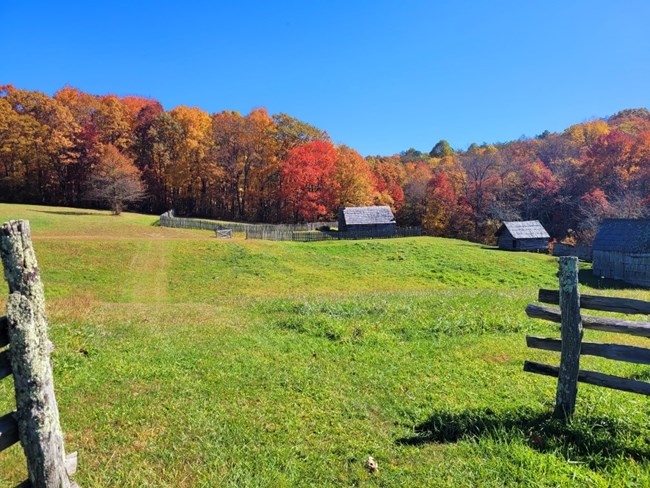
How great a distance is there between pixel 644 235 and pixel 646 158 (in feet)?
105

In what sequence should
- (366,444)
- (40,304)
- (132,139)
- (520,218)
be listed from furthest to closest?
(132,139)
(520,218)
(366,444)
(40,304)

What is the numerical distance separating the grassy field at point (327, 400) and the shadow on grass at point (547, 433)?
0.02 meters

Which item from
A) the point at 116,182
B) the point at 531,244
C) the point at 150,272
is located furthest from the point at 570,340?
the point at 116,182

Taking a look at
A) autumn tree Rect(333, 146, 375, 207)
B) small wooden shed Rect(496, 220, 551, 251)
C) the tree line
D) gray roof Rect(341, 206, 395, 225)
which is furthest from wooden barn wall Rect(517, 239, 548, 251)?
autumn tree Rect(333, 146, 375, 207)

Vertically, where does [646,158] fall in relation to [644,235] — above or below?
above

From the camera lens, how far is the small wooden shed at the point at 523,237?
53981 millimetres

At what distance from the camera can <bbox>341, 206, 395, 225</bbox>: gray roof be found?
190ft

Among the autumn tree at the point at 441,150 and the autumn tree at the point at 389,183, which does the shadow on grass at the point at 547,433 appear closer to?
the autumn tree at the point at 389,183

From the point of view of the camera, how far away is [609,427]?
17.5 ft

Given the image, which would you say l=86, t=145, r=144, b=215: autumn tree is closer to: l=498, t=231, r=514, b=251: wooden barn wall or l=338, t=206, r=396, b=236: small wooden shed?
l=338, t=206, r=396, b=236: small wooden shed

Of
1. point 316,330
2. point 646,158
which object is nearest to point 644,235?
point 646,158

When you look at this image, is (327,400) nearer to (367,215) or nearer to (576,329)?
(576,329)

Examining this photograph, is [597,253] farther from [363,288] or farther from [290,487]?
[290,487]

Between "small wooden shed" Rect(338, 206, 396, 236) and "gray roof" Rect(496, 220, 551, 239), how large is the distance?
16032mm
